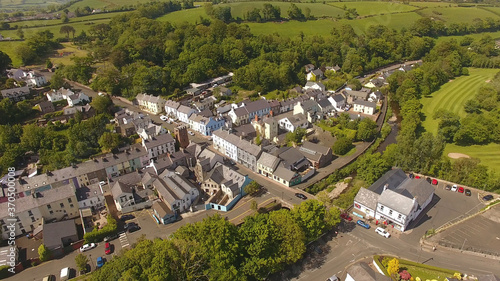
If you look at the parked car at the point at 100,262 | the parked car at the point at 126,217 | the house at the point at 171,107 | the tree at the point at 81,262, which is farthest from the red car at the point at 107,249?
the house at the point at 171,107

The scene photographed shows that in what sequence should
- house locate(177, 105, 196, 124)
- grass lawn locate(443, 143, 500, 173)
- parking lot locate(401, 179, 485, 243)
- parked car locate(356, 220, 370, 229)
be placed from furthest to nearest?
house locate(177, 105, 196, 124) → grass lawn locate(443, 143, 500, 173) → parked car locate(356, 220, 370, 229) → parking lot locate(401, 179, 485, 243)

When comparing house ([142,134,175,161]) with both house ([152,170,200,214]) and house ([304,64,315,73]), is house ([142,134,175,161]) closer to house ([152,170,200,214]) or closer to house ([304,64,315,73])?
house ([152,170,200,214])

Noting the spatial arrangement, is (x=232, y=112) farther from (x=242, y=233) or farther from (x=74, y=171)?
(x=242, y=233)

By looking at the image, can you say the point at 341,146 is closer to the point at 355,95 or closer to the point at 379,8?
the point at 355,95

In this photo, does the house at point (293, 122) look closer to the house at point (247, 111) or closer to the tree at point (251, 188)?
the house at point (247, 111)

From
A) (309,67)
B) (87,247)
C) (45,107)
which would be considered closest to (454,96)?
(309,67)

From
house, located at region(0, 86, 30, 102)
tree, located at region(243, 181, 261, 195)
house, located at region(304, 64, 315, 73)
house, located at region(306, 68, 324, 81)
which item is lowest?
tree, located at region(243, 181, 261, 195)

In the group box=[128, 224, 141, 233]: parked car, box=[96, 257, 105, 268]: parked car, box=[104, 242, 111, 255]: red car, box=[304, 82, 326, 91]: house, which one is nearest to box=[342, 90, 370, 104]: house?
box=[304, 82, 326, 91]: house
